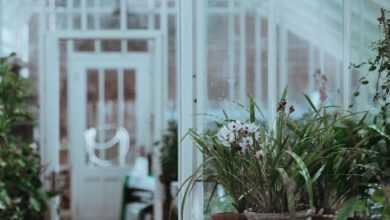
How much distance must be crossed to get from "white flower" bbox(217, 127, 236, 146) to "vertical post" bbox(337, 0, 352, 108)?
0.70 meters

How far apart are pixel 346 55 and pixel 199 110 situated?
71 centimetres

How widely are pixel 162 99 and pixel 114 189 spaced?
1737 millimetres

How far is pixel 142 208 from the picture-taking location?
6852 mm

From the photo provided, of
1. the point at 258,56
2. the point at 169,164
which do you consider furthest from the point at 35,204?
the point at 258,56

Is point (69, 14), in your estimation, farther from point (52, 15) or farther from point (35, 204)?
point (35, 204)

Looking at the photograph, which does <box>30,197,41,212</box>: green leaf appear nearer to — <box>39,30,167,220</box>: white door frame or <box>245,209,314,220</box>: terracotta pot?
<box>39,30,167,220</box>: white door frame

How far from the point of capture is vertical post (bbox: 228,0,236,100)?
3.27m

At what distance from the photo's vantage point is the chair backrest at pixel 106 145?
25.7 feet

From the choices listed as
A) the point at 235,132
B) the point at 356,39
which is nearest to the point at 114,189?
the point at 356,39

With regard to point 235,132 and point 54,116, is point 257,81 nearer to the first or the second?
point 235,132

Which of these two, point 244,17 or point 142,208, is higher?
point 244,17

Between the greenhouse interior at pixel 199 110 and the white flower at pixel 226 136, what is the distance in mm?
10

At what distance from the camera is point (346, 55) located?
3.14m

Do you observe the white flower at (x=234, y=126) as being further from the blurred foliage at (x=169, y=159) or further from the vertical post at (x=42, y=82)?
the vertical post at (x=42, y=82)
